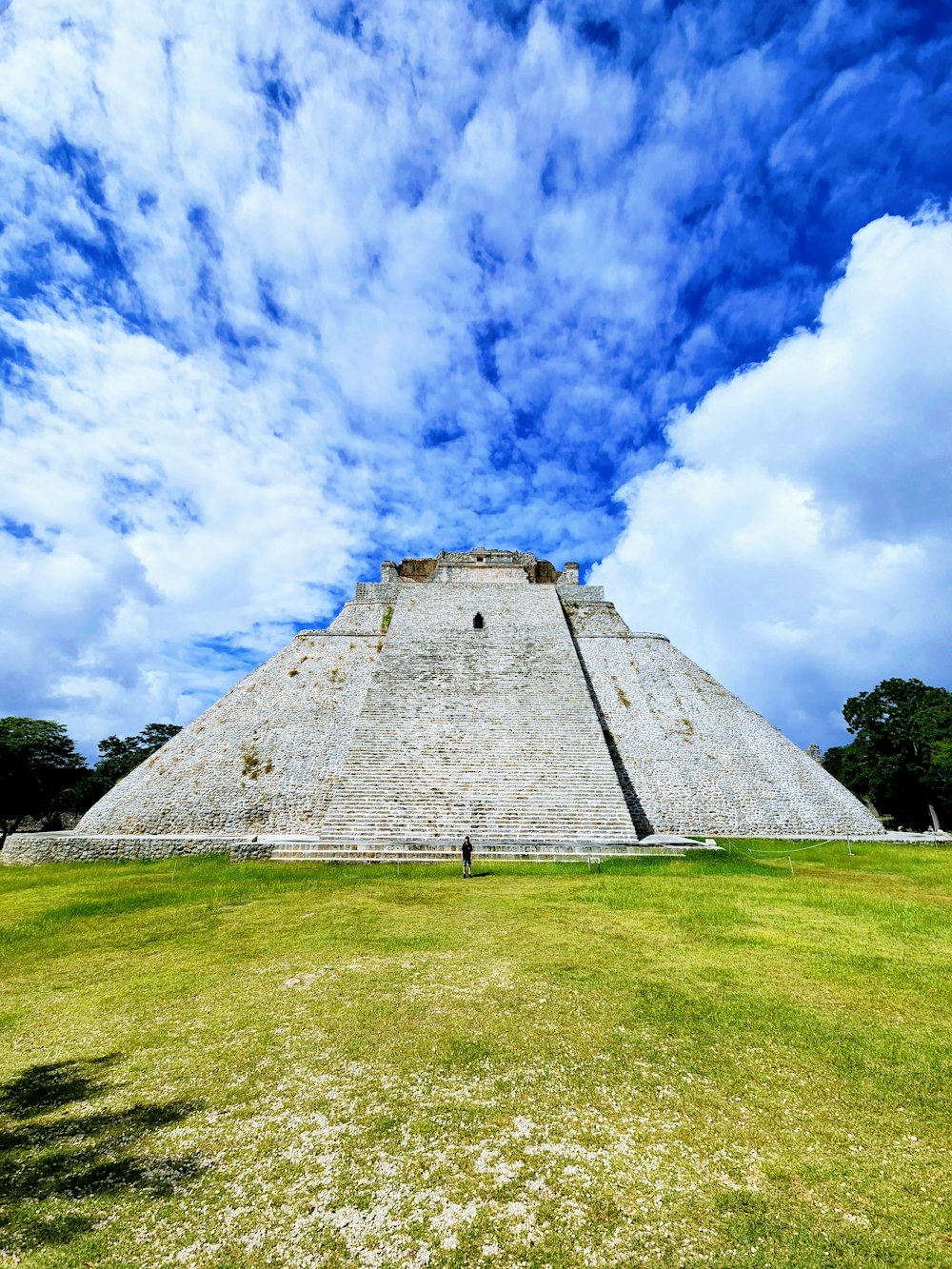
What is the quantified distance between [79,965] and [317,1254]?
6874mm

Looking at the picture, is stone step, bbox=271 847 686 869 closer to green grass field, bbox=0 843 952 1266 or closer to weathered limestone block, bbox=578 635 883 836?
weathered limestone block, bbox=578 635 883 836

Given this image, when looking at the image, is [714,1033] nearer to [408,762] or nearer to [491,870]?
[491,870]

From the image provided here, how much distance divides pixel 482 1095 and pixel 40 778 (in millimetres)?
45982

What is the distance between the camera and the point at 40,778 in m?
38.2

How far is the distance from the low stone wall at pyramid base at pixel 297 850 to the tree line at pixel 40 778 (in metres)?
17.4

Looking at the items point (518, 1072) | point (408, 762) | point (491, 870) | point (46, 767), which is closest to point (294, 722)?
point (408, 762)

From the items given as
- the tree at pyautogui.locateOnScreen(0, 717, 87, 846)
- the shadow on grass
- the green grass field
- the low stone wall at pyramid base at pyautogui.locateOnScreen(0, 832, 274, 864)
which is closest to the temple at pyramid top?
the low stone wall at pyramid base at pyautogui.locateOnScreen(0, 832, 274, 864)

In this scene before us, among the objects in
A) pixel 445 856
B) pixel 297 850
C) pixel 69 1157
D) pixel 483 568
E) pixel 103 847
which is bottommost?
pixel 69 1157

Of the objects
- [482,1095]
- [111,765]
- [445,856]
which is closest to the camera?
[482,1095]

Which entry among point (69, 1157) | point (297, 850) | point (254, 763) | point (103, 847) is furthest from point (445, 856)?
point (69, 1157)

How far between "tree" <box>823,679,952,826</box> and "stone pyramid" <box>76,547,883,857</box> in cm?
1869

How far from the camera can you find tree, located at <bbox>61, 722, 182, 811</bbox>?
142 feet

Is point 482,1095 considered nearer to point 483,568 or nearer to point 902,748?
point 483,568

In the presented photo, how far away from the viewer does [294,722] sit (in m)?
22.0
